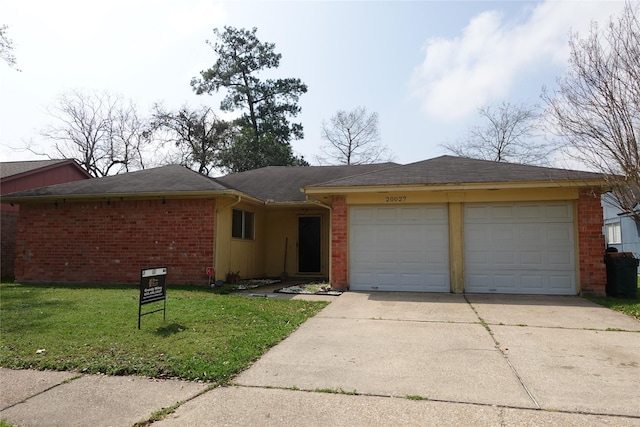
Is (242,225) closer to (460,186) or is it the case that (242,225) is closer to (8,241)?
(460,186)

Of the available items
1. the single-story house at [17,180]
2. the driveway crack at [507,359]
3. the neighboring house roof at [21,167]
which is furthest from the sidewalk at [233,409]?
the neighboring house roof at [21,167]

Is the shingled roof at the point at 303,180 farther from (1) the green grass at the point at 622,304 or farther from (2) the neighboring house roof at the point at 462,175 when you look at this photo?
(1) the green grass at the point at 622,304

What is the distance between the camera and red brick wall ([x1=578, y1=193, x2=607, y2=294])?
9.11m

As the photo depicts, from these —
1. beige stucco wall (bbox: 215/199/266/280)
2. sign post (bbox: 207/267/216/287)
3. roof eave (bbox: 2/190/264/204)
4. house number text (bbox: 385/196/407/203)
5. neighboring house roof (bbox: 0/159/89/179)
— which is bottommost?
sign post (bbox: 207/267/216/287)

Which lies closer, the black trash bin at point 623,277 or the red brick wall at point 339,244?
the black trash bin at point 623,277

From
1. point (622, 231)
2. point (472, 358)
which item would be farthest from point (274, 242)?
point (622, 231)

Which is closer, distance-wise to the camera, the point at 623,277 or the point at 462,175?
the point at 623,277

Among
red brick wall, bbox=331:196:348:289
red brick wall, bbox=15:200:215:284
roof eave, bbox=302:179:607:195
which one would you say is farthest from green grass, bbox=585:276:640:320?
A: red brick wall, bbox=15:200:215:284

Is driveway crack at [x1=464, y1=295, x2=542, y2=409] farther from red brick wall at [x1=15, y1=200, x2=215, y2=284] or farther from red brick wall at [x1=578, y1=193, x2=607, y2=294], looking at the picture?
red brick wall at [x1=15, y1=200, x2=215, y2=284]

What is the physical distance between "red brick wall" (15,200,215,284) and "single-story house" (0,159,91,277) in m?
4.02

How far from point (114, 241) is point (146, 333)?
274 inches

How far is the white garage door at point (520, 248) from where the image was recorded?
9.41m

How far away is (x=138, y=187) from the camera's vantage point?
37.8ft

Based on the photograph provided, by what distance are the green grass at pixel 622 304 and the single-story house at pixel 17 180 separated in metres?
18.4
